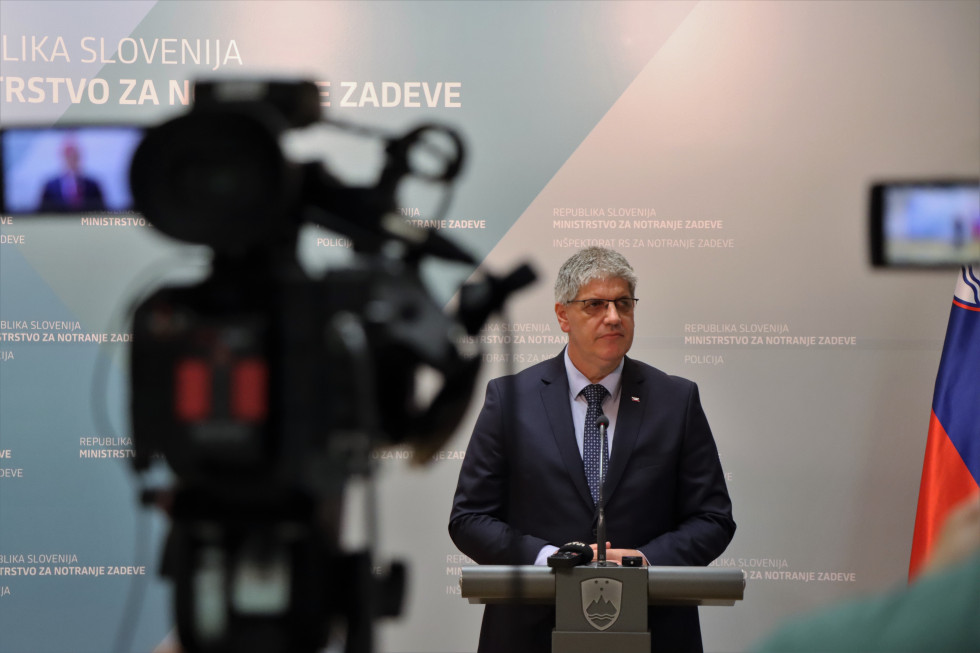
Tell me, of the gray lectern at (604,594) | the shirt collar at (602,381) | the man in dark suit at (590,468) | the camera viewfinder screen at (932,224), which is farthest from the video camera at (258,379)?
the camera viewfinder screen at (932,224)

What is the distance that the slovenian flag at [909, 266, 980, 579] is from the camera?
126 inches

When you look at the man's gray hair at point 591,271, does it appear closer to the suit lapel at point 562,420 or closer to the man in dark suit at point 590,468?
the man in dark suit at point 590,468

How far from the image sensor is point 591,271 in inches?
103

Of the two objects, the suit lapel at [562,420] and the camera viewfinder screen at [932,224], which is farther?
the camera viewfinder screen at [932,224]

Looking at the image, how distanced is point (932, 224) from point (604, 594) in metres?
2.11

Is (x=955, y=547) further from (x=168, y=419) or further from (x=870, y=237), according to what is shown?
(x=870, y=237)

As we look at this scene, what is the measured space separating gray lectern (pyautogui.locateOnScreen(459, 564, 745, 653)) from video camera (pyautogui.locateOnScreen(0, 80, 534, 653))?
928 millimetres

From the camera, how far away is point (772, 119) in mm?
3510

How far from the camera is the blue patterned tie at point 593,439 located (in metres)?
2.52

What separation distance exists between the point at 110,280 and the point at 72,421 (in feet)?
1.62

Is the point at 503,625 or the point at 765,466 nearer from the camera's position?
the point at 503,625

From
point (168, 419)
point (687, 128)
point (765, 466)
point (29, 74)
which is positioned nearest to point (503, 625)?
point (765, 466)

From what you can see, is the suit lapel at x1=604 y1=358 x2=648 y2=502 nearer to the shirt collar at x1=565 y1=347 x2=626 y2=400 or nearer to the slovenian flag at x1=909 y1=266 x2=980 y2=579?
the shirt collar at x1=565 y1=347 x2=626 y2=400

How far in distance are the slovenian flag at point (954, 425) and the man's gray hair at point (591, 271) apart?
1.26m
